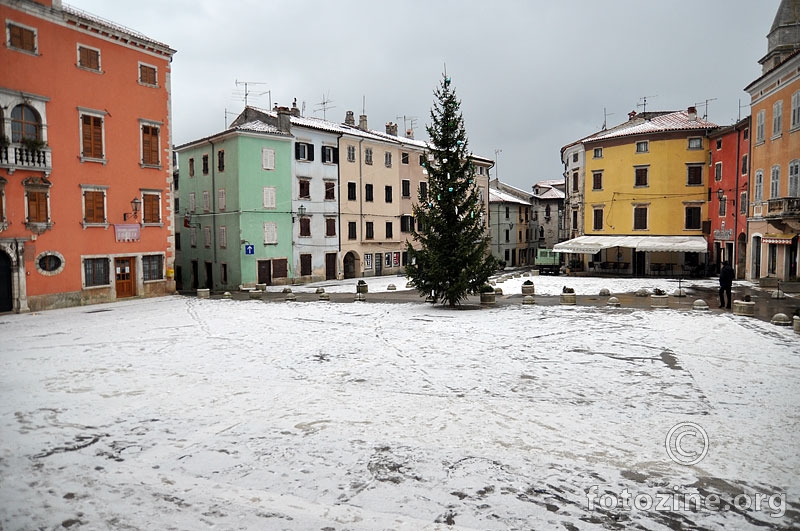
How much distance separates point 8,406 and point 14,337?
32.6 ft

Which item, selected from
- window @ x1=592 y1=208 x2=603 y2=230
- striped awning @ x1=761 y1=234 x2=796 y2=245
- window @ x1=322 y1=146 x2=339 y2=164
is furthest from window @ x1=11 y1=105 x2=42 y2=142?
window @ x1=592 y1=208 x2=603 y2=230

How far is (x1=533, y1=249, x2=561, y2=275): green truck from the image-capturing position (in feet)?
156

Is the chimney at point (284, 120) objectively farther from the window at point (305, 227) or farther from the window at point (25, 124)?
the window at point (25, 124)

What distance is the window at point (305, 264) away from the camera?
4272 cm

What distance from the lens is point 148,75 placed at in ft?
102

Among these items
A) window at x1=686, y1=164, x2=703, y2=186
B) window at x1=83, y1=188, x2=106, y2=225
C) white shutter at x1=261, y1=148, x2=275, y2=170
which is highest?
white shutter at x1=261, y1=148, x2=275, y2=170

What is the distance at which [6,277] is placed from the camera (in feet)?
81.1

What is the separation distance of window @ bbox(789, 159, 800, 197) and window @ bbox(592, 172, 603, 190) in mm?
18872

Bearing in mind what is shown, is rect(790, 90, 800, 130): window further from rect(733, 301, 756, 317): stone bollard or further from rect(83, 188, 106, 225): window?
rect(83, 188, 106, 225): window

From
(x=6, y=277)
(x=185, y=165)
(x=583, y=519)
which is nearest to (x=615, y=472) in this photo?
(x=583, y=519)

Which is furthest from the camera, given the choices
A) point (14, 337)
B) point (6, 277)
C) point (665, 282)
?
point (665, 282)

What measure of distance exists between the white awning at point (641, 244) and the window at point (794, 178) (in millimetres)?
11602

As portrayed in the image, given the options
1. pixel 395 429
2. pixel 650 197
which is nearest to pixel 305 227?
pixel 650 197

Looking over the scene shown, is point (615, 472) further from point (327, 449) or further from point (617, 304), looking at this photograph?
point (617, 304)
